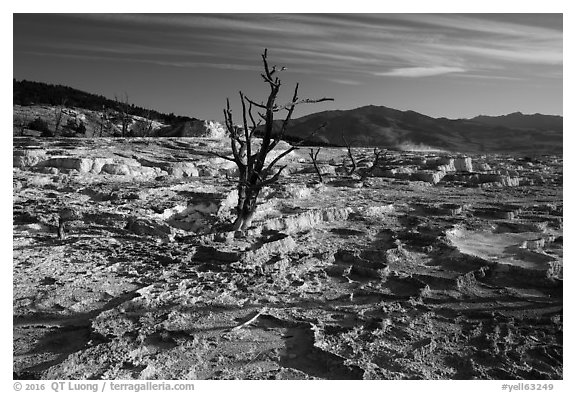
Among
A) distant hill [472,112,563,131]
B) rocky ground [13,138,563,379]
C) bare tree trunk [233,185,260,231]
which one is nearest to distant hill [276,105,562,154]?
distant hill [472,112,563,131]

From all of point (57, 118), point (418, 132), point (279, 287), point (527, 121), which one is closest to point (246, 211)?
point (279, 287)

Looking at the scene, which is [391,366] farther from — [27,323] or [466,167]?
[466,167]

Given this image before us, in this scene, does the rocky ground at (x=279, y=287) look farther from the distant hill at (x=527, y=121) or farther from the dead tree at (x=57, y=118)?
the distant hill at (x=527, y=121)

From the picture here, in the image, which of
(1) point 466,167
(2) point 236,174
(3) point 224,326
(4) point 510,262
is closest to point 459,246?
(4) point 510,262

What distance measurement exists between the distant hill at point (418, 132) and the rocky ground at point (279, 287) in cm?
3213

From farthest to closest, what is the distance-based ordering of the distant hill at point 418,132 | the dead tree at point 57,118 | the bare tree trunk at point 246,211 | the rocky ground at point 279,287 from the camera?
the distant hill at point 418,132 < the dead tree at point 57,118 < the bare tree trunk at point 246,211 < the rocky ground at point 279,287

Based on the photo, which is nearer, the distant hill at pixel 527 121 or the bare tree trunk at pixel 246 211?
the bare tree trunk at pixel 246 211

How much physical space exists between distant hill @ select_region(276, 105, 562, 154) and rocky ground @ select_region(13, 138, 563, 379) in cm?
3213

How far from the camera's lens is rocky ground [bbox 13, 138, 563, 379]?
3.19m

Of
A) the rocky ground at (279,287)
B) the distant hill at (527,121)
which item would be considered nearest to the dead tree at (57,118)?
the rocky ground at (279,287)

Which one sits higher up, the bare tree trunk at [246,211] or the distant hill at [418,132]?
the distant hill at [418,132]

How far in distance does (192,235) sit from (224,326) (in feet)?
8.41

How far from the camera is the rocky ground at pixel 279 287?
3.19 meters

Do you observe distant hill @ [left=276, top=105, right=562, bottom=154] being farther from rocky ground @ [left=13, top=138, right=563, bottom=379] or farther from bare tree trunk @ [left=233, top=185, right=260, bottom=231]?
bare tree trunk @ [left=233, top=185, right=260, bottom=231]
